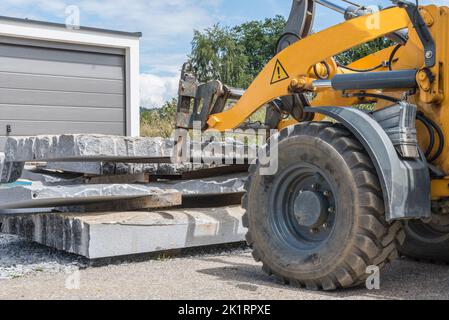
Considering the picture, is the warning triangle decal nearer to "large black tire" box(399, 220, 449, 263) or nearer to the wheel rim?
the wheel rim

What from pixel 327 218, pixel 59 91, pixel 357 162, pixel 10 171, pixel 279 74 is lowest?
pixel 327 218

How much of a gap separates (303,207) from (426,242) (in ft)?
5.27

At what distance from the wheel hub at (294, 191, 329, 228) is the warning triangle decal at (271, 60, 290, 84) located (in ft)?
4.12

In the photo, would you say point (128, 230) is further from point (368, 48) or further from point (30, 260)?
point (368, 48)

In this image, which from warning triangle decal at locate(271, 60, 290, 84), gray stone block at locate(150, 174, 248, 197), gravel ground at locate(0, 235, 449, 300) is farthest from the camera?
gray stone block at locate(150, 174, 248, 197)

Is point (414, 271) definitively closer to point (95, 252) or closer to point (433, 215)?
point (433, 215)

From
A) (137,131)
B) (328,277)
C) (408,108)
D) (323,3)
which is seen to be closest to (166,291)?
(328,277)

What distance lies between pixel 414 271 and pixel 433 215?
0.65m

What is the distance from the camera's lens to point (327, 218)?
178 inches

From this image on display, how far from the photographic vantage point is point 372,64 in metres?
5.99

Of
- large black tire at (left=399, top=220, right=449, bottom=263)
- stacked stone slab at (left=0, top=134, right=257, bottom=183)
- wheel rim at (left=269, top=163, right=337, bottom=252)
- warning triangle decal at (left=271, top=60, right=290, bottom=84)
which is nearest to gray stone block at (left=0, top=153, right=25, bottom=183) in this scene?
stacked stone slab at (left=0, top=134, right=257, bottom=183)

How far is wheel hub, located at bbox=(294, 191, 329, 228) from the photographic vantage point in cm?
448

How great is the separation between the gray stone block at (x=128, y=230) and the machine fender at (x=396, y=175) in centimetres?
229

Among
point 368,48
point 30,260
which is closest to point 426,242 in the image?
point 30,260
